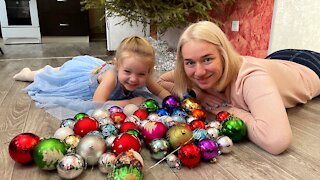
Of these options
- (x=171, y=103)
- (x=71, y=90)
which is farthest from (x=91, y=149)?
(x=71, y=90)

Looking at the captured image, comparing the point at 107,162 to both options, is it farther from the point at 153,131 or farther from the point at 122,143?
the point at 153,131

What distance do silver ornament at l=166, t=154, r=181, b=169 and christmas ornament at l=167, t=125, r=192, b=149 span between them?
4 cm

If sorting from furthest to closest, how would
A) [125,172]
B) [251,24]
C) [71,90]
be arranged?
[251,24]
[71,90]
[125,172]

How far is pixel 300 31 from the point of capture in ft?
7.70

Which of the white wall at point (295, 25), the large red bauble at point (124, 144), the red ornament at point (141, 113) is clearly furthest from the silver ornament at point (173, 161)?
the white wall at point (295, 25)

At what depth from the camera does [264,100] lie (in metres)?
1.08

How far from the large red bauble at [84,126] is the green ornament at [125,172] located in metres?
0.31

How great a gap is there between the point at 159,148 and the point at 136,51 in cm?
59

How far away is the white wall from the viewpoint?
225cm

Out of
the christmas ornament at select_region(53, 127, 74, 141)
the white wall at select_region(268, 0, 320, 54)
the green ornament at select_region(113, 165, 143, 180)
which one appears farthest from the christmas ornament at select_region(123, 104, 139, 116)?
the white wall at select_region(268, 0, 320, 54)

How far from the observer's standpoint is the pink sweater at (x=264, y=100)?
1019mm

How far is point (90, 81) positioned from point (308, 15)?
5.72 ft

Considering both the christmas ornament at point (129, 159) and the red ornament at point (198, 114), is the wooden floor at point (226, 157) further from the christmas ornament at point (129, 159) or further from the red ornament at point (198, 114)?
the red ornament at point (198, 114)

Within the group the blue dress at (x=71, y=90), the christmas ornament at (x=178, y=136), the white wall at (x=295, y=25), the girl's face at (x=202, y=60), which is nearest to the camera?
the christmas ornament at (x=178, y=136)
